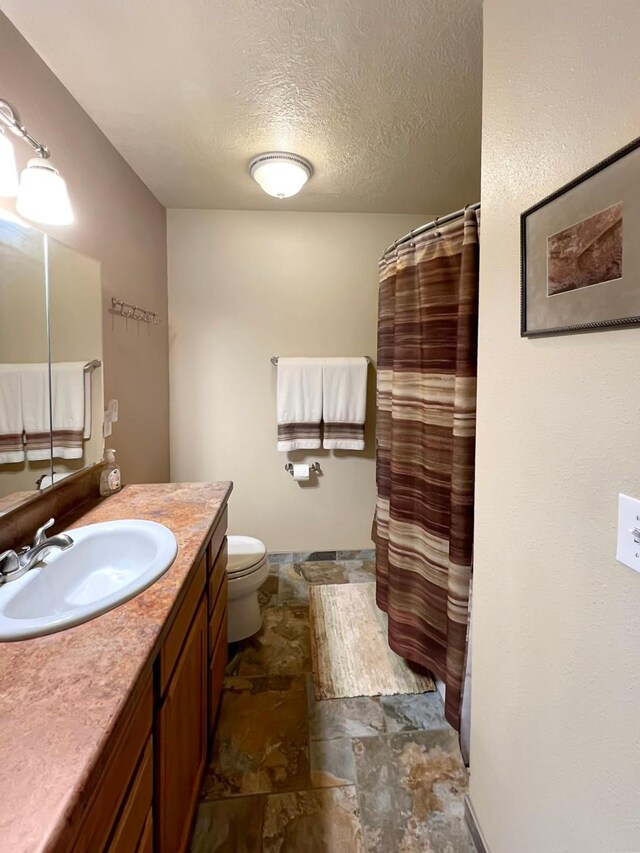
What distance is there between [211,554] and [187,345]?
166cm

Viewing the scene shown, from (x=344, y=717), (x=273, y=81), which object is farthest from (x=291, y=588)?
(x=273, y=81)

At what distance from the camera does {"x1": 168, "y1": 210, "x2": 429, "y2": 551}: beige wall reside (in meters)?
2.58

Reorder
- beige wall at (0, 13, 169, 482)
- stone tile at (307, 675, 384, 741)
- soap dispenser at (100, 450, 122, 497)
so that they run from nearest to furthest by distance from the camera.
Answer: beige wall at (0, 13, 169, 482) → stone tile at (307, 675, 384, 741) → soap dispenser at (100, 450, 122, 497)

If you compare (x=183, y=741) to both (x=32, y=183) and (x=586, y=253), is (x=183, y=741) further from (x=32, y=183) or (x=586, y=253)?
(x=32, y=183)

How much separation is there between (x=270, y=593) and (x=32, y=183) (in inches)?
89.4

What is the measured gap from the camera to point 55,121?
56.4 inches

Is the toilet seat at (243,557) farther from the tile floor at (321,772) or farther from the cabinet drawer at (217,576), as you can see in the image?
the tile floor at (321,772)

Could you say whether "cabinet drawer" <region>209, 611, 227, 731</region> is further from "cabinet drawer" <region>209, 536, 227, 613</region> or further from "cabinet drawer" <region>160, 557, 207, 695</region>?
"cabinet drawer" <region>160, 557, 207, 695</region>

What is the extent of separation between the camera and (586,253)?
2.26 ft

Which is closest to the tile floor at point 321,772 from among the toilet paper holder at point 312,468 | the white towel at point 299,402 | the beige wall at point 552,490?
the beige wall at point 552,490

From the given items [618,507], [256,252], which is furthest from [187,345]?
[618,507]

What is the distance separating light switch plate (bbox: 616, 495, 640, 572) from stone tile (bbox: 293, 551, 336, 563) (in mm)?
2317

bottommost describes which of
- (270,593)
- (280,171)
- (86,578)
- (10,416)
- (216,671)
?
(270,593)

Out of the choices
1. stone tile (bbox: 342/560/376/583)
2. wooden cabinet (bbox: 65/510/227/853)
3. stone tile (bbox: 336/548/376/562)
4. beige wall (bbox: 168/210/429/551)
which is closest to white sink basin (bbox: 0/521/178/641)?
wooden cabinet (bbox: 65/510/227/853)
